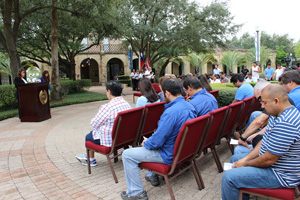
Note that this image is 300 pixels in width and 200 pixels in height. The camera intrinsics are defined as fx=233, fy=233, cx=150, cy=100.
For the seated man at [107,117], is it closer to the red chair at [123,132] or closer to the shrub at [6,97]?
the red chair at [123,132]

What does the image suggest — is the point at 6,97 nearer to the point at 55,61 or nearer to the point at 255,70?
the point at 55,61

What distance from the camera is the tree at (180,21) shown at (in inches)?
657

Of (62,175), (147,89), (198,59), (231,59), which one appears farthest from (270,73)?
(231,59)

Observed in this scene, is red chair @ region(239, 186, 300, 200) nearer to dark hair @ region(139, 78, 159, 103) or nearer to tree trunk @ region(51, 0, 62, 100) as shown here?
dark hair @ region(139, 78, 159, 103)

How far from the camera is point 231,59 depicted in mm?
37625

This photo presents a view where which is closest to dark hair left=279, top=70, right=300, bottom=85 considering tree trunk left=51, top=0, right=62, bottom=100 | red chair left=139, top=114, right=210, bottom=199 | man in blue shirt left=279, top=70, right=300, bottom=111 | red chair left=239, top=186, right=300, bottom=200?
man in blue shirt left=279, top=70, right=300, bottom=111

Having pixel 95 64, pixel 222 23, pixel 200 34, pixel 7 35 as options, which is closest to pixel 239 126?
pixel 7 35

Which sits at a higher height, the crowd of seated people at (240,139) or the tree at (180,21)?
the tree at (180,21)

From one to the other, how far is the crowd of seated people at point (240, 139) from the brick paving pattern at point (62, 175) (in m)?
0.31

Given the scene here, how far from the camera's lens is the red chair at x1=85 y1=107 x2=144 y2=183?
3211mm

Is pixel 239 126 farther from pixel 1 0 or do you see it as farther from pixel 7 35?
pixel 1 0

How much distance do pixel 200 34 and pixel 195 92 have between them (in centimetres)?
1429

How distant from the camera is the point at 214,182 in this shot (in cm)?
323

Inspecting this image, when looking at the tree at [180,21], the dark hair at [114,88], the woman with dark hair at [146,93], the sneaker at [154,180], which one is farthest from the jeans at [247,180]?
the tree at [180,21]
